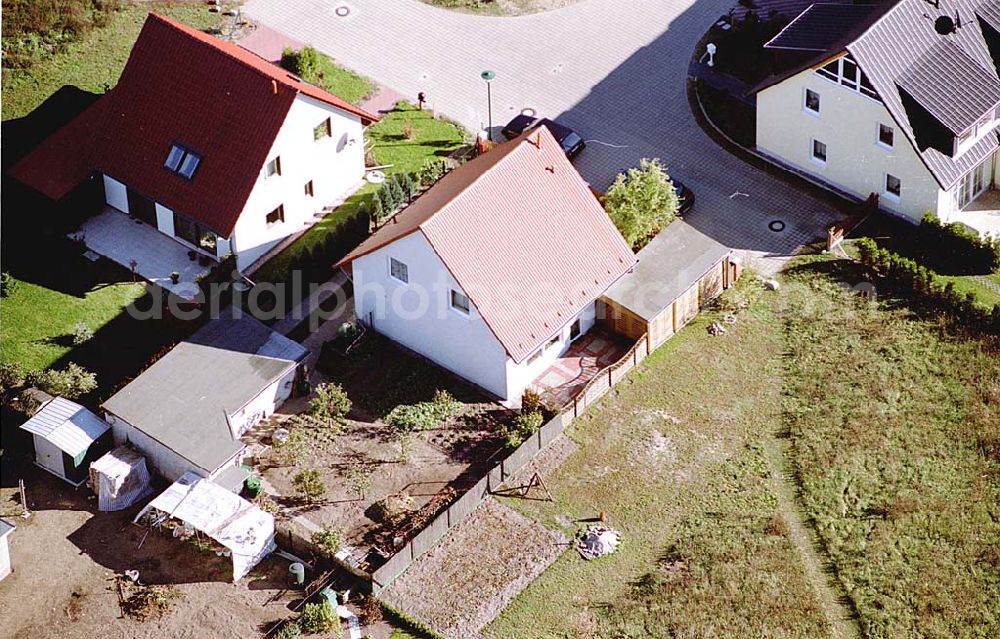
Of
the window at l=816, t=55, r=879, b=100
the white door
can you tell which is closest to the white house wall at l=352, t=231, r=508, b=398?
the window at l=816, t=55, r=879, b=100

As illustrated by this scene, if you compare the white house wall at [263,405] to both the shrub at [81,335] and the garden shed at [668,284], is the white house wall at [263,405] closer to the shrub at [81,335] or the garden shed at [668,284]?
the shrub at [81,335]

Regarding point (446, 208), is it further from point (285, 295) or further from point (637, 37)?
point (637, 37)

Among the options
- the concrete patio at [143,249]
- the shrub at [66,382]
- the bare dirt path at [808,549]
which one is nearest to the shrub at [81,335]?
the shrub at [66,382]

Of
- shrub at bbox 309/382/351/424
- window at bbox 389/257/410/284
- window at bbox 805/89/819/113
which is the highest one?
window at bbox 805/89/819/113

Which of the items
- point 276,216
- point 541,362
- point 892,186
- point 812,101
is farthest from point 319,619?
point 812,101

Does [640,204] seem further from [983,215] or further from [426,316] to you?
[983,215]

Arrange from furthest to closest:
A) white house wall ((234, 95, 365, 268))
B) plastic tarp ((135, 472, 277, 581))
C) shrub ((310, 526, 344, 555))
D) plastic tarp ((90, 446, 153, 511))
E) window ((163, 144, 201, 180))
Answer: window ((163, 144, 201, 180)) → white house wall ((234, 95, 365, 268)) → plastic tarp ((90, 446, 153, 511)) → plastic tarp ((135, 472, 277, 581)) → shrub ((310, 526, 344, 555))

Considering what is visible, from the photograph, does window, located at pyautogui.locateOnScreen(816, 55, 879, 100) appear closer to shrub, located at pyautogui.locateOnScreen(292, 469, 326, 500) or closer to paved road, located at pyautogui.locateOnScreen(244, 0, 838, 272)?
paved road, located at pyautogui.locateOnScreen(244, 0, 838, 272)
